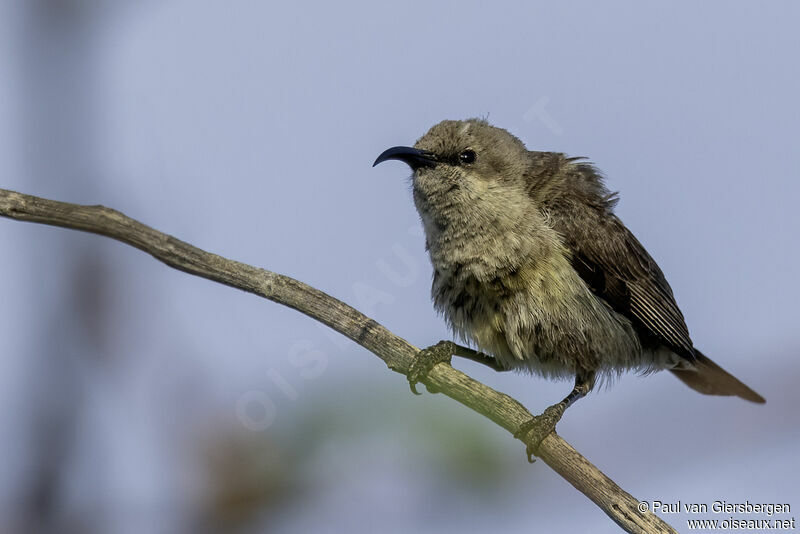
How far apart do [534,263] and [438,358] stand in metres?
0.91

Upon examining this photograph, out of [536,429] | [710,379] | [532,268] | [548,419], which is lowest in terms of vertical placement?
[536,429]

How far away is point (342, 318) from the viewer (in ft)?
13.0

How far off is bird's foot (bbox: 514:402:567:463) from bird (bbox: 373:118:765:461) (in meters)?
0.02

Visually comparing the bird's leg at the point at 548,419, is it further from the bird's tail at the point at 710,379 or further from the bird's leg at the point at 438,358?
the bird's tail at the point at 710,379

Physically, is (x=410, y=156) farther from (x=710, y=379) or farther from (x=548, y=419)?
(x=710, y=379)

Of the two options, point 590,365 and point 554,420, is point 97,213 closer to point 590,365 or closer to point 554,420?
point 554,420

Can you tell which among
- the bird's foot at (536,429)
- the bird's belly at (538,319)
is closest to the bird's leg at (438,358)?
the bird's belly at (538,319)

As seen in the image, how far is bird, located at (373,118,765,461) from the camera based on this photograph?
571 cm

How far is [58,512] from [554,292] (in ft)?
15.1

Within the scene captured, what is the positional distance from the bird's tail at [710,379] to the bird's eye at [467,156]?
242cm

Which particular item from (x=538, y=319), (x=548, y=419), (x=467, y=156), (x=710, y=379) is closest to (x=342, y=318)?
(x=548, y=419)

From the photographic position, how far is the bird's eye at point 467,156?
608 centimetres

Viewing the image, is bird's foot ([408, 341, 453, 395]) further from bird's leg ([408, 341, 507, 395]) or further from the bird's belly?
the bird's belly

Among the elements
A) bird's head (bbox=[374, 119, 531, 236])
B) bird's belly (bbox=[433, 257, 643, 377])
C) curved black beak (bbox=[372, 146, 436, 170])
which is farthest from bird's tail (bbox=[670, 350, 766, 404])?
curved black beak (bbox=[372, 146, 436, 170])
